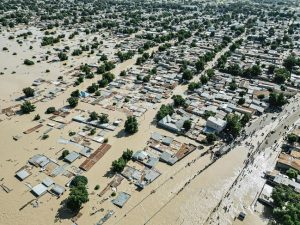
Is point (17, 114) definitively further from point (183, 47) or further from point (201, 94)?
point (183, 47)

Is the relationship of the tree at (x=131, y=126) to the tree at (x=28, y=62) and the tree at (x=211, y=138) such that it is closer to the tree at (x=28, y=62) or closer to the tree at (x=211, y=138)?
the tree at (x=211, y=138)

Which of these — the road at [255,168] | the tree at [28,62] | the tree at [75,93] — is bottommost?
the road at [255,168]

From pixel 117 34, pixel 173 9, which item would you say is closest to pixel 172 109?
pixel 117 34

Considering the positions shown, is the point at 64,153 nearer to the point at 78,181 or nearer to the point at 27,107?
the point at 78,181

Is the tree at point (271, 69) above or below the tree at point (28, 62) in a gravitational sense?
above

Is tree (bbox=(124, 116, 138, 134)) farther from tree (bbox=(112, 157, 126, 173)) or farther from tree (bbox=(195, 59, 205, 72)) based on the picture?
tree (bbox=(195, 59, 205, 72))

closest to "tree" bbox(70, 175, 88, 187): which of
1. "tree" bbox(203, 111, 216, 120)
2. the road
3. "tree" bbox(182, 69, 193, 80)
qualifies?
the road

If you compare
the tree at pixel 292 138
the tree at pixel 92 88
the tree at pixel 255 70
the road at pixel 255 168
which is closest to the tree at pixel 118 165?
the road at pixel 255 168
